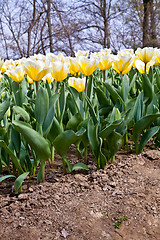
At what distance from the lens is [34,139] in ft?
4.69

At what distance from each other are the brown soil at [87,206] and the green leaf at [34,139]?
0.78 ft

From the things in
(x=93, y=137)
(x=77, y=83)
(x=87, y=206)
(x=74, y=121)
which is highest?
(x=77, y=83)

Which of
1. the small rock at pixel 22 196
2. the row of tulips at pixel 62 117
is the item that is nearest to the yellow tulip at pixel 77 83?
the row of tulips at pixel 62 117

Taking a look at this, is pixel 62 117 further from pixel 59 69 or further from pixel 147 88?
pixel 147 88

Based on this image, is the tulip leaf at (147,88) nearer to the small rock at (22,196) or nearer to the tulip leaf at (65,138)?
the tulip leaf at (65,138)

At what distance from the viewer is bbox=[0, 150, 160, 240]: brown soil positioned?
124cm

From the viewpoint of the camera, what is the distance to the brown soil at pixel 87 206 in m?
1.24

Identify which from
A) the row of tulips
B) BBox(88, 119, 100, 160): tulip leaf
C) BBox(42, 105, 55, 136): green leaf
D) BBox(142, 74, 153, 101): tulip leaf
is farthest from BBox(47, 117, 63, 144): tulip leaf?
BBox(142, 74, 153, 101): tulip leaf

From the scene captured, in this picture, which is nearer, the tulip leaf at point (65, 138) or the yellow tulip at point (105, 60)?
the tulip leaf at point (65, 138)

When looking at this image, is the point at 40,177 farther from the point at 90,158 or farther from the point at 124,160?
the point at 124,160

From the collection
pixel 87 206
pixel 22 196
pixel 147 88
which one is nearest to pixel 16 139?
pixel 22 196

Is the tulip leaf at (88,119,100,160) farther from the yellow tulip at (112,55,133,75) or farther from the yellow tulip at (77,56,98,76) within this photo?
the yellow tulip at (112,55,133,75)

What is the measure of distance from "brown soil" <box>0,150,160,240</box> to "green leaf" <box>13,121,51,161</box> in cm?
24

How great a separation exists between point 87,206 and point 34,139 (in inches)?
19.2
